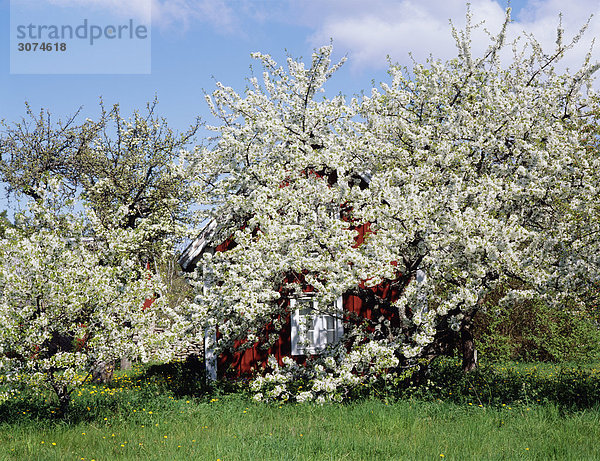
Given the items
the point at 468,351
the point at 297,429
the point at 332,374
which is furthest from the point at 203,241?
the point at 468,351

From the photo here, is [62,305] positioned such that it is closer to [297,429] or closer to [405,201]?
[297,429]

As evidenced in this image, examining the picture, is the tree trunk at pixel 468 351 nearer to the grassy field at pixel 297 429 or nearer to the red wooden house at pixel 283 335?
the grassy field at pixel 297 429

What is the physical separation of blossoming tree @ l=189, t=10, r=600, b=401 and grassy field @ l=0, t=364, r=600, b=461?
105 centimetres

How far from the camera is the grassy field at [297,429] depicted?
7.05 metres

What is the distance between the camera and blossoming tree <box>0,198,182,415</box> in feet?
29.0

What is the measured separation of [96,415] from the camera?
386 inches

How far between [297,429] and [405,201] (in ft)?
14.4

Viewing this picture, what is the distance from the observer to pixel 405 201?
9.70 meters

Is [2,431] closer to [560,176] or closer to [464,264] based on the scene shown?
[464,264]

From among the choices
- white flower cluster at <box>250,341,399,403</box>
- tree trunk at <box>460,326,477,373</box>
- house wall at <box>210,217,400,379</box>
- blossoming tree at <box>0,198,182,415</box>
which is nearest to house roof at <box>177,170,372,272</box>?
house wall at <box>210,217,400,379</box>

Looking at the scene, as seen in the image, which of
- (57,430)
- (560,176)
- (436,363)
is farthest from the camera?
(436,363)

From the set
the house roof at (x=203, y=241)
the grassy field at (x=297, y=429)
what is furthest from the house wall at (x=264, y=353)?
the grassy field at (x=297, y=429)

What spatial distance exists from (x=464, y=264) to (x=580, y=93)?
17.5 ft

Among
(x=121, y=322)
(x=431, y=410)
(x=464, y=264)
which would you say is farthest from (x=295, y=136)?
(x=431, y=410)
